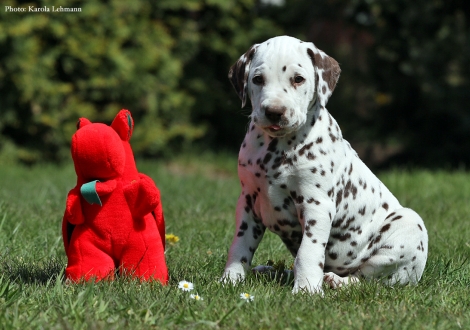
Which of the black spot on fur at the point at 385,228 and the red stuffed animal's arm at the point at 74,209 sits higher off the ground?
the red stuffed animal's arm at the point at 74,209

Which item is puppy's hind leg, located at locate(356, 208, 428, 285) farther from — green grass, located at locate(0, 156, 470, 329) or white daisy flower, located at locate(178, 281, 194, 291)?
white daisy flower, located at locate(178, 281, 194, 291)

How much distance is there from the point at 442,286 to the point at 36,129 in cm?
766

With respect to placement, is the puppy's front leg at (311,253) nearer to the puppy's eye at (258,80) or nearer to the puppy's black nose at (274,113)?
the puppy's black nose at (274,113)

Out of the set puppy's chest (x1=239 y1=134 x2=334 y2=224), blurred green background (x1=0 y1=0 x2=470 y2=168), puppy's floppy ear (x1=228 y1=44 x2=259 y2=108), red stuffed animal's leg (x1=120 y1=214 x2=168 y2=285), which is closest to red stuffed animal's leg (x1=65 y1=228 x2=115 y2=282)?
red stuffed animal's leg (x1=120 y1=214 x2=168 y2=285)

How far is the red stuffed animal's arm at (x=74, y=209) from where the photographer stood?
3.77 m

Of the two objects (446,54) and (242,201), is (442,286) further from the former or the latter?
(446,54)

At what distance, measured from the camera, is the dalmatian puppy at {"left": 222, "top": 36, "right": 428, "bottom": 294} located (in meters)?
3.80

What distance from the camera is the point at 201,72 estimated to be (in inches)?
464

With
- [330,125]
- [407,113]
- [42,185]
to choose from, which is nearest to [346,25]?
[407,113]

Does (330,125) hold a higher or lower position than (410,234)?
higher

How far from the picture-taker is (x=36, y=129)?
10.2 m

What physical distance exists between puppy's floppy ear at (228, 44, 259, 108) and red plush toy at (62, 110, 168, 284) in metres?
0.79

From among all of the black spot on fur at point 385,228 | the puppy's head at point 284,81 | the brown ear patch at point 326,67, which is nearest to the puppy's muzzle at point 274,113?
the puppy's head at point 284,81

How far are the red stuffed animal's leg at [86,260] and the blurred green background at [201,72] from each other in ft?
20.1
